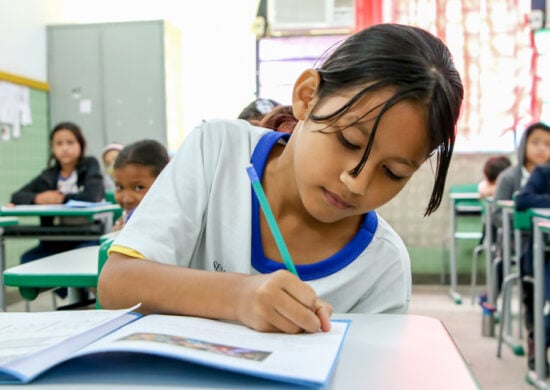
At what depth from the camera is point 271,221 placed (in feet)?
2.65

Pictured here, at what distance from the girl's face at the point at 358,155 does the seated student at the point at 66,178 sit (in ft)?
9.99

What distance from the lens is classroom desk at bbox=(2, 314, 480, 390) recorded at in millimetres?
468

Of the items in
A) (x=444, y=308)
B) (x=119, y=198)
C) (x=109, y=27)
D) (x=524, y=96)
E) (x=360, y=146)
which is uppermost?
(x=109, y=27)

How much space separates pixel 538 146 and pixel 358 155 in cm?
347

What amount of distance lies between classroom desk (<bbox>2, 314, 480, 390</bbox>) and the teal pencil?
0.65 feet

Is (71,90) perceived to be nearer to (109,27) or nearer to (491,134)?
(109,27)

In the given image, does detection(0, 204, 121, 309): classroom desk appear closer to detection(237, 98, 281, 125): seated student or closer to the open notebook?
detection(237, 98, 281, 125): seated student

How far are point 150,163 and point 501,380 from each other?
1.77 metres

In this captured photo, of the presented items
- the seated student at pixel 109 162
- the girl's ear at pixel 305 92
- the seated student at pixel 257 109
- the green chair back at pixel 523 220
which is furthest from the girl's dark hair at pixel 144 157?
the seated student at pixel 109 162

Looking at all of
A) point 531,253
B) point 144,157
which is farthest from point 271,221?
point 531,253

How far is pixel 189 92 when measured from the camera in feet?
19.1

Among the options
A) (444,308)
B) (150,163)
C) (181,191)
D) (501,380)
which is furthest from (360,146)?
(444,308)

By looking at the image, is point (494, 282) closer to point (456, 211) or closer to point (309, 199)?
point (456, 211)

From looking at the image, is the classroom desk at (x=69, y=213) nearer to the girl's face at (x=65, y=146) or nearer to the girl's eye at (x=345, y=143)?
the girl's face at (x=65, y=146)
